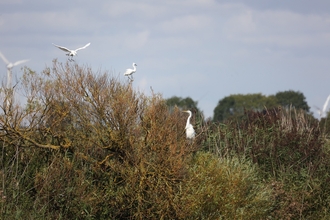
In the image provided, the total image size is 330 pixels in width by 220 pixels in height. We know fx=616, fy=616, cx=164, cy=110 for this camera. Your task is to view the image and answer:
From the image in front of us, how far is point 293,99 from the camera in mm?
60438

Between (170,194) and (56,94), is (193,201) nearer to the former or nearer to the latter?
(170,194)

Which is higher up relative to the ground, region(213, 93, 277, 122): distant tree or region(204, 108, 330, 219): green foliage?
region(213, 93, 277, 122): distant tree

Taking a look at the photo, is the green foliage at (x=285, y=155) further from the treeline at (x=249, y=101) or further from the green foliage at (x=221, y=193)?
the treeline at (x=249, y=101)

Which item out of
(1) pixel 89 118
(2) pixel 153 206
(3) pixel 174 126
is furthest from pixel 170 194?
(1) pixel 89 118

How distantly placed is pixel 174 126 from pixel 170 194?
1.26 meters

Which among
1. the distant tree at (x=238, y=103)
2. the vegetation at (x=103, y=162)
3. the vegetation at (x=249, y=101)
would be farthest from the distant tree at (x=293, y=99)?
the vegetation at (x=103, y=162)

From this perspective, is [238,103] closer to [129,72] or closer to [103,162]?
[129,72]

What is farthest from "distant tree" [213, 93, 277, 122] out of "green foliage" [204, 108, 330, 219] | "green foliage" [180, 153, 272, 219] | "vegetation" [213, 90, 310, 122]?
"green foliage" [180, 153, 272, 219]

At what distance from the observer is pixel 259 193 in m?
11.9

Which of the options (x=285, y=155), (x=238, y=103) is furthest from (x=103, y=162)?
(x=238, y=103)

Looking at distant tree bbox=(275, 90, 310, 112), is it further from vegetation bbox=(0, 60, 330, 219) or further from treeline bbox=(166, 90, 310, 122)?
vegetation bbox=(0, 60, 330, 219)

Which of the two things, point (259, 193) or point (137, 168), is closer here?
point (137, 168)

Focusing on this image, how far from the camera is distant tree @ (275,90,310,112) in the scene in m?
57.9

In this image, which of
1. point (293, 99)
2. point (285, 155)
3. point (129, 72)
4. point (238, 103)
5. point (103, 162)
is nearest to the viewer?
point (103, 162)
